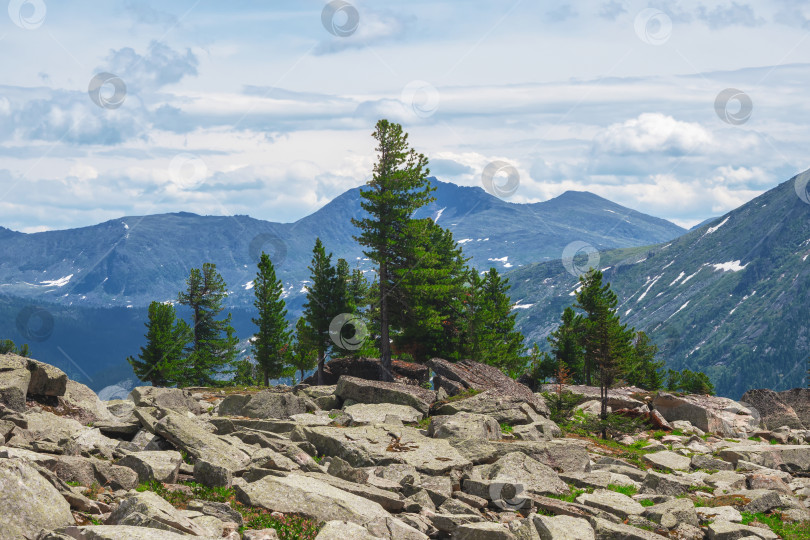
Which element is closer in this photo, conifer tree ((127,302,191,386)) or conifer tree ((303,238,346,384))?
conifer tree ((303,238,346,384))

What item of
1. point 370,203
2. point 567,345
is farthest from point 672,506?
point 567,345

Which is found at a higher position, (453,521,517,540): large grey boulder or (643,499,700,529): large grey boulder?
(453,521,517,540): large grey boulder

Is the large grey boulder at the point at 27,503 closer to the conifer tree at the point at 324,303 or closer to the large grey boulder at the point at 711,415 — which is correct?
the large grey boulder at the point at 711,415

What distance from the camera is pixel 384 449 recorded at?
2350 cm

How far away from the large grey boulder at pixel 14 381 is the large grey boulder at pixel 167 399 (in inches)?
209

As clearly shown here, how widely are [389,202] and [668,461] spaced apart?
93.1 ft

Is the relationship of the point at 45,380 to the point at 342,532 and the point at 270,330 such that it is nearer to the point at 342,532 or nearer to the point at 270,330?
the point at 342,532

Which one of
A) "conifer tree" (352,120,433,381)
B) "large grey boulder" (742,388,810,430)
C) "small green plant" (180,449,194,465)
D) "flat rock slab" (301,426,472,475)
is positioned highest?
"conifer tree" (352,120,433,381)

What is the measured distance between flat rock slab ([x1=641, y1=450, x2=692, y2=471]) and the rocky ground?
0.39ft

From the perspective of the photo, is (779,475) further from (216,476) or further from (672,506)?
(216,476)

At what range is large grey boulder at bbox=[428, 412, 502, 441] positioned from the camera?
2680 cm

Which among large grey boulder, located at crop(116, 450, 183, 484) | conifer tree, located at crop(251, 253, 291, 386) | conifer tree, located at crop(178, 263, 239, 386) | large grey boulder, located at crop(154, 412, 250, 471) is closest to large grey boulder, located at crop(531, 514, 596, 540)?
large grey boulder, located at crop(154, 412, 250, 471)

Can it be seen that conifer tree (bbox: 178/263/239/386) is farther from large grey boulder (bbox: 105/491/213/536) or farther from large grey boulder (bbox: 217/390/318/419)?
large grey boulder (bbox: 105/491/213/536)

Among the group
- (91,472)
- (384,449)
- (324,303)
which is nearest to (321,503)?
(91,472)
